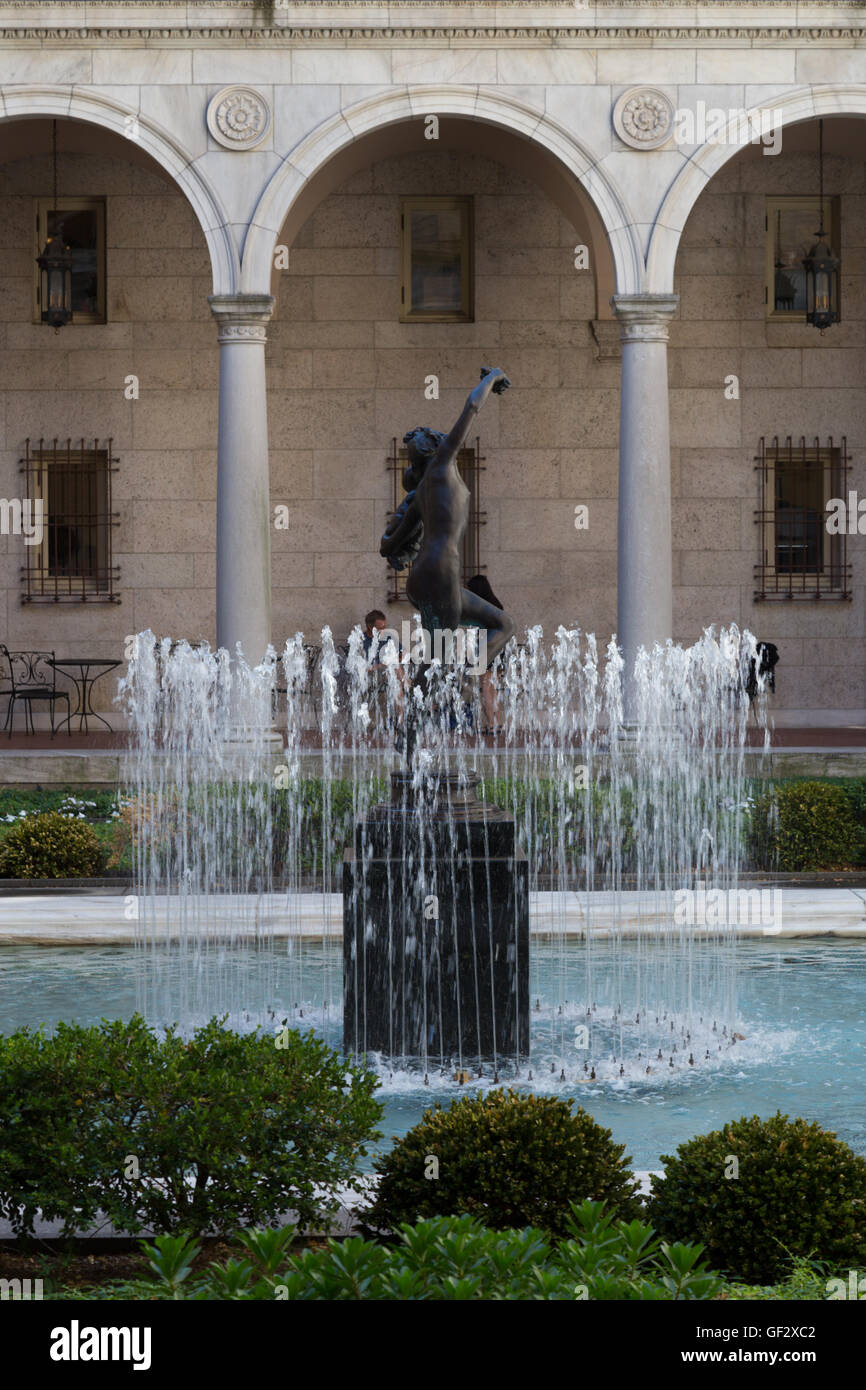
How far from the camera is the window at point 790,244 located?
828 inches

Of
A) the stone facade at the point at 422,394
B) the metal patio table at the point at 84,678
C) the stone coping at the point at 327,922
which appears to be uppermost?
the stone facade at the point at 422,394

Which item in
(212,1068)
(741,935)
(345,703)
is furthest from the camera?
(345,703)

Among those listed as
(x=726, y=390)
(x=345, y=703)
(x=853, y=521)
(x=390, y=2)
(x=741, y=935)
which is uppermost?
(x=390, y=2)

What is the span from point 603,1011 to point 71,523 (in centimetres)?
1372

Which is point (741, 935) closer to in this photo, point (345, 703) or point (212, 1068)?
point (212, 1068)

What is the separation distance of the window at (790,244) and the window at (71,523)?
8.65 meters

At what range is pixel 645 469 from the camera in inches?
650

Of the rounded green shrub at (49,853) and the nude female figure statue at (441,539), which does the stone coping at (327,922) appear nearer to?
the rounded green shrub at (49,853)

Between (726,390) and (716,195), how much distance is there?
8.02 ft

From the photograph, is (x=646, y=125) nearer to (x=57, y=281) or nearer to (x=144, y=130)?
(x=144, y=130)

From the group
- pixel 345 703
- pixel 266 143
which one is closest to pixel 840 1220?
pixel 266 143

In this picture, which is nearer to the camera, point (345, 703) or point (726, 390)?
point (345, 703)

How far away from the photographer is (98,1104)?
4910 mm

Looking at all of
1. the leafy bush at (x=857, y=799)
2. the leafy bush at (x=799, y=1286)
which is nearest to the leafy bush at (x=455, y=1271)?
the leafy bush at (x=799, y=1286)
